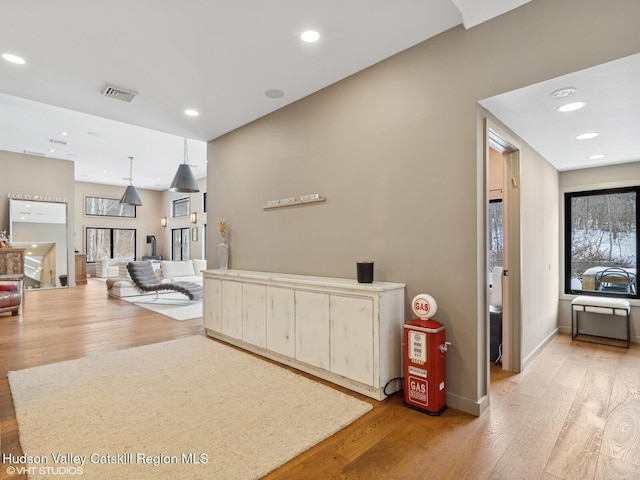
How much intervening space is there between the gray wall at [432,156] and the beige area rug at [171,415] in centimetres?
110

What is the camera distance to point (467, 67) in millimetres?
2613

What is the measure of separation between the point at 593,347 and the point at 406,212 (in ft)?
11.0

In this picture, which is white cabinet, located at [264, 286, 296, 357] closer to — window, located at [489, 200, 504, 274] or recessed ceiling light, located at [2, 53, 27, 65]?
window, located at [489, 200, 504, 274]

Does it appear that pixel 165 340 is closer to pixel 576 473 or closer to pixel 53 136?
pixel 576 473

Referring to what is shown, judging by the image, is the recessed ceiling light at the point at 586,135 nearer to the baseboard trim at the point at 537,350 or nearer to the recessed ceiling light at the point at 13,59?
the baseboard trim at the point at 537,350

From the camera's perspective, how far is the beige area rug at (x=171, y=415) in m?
1.93

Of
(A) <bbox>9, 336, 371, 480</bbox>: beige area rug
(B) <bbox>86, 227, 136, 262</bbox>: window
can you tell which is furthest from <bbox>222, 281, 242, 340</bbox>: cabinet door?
(B) <bbox>86, 227, 136, 262</bbox>: window

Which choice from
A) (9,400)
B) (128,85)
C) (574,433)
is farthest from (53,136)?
(574,433)

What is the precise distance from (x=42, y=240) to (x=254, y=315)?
28.3 ft

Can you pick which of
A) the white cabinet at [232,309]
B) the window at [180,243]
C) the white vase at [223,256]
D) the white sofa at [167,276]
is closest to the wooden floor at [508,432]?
the white cabinet at [232,309]

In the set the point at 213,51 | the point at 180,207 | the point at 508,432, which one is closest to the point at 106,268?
the point at 180,207

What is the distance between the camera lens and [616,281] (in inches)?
189

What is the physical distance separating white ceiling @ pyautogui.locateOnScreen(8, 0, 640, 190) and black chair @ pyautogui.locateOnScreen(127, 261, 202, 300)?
142 inches

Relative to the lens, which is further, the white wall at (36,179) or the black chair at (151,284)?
the white wall at (36,179)
